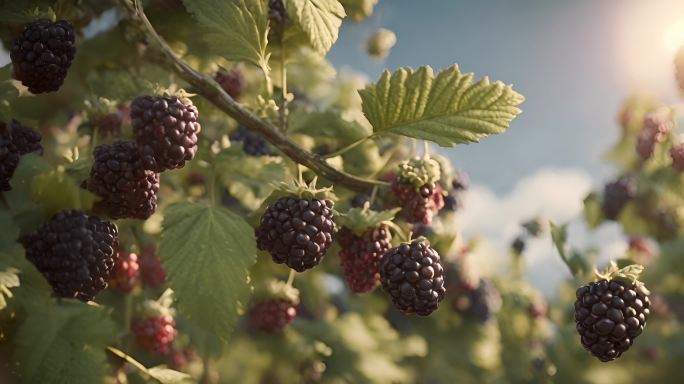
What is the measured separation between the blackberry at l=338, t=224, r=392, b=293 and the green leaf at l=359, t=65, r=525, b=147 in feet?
1.05

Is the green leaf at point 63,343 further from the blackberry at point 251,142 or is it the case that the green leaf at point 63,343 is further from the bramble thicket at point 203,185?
the blackberry at point 251,142

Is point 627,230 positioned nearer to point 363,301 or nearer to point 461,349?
point 461,349

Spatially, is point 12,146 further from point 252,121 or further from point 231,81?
point 231,81

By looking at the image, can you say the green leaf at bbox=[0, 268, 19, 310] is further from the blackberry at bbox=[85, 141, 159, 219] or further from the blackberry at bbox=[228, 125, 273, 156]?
the blackberry at bbox=[228, 125, 273, 156]

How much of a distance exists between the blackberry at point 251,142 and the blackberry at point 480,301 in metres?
2.27

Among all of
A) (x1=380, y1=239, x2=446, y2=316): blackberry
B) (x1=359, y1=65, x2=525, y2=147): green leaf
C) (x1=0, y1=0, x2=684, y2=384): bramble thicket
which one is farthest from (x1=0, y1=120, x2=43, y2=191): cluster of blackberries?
(x1=380, y1=239, x2=446, y2=316): blackberry

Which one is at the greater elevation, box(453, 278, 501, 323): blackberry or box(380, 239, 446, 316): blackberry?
box(453, 278, 501, 323): blackberry

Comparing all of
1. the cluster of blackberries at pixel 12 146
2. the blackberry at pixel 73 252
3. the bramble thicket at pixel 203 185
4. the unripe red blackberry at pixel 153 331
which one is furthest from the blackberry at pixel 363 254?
the unripe red blackberry at pixel 153 331

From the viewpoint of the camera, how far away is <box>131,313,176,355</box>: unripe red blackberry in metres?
2.65

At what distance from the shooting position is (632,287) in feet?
6.02

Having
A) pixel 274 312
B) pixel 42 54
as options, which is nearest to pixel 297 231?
pixel 42 54

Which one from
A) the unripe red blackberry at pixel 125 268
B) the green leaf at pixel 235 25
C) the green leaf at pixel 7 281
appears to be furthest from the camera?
the unripe red blackberry at pixel 125 268

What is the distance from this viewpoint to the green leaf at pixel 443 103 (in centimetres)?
181

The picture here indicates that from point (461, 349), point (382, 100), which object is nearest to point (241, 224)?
point (382, 100)
